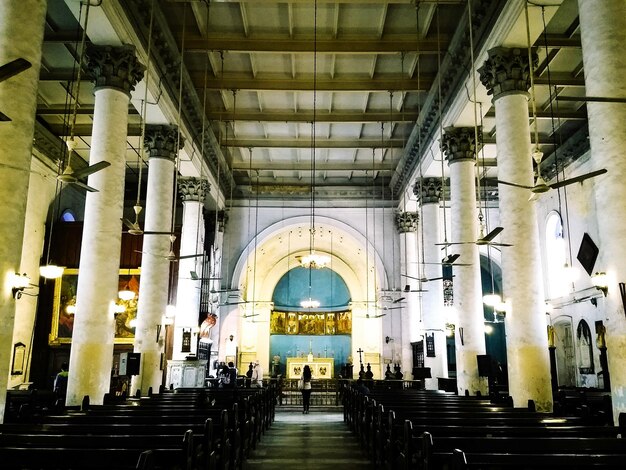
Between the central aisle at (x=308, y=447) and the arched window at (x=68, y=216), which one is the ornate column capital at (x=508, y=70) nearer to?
the central aisle at (x=308, y=447)

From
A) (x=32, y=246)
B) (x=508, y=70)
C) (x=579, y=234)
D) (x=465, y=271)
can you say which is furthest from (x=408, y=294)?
(x=32, y=246)

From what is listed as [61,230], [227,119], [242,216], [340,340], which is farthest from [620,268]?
[340,340]

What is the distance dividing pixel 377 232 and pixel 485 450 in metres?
18.0

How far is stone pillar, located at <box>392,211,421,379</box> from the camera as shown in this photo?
64.6 ft

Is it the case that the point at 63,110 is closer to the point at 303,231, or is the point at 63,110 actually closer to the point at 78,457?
the point at 303,231

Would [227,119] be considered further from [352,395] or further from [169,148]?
[352,395]

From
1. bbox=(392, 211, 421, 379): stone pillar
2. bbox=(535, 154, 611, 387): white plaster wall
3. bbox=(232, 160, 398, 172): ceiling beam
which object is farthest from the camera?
bbox=(232, 160, 398, 172): ceiling beam

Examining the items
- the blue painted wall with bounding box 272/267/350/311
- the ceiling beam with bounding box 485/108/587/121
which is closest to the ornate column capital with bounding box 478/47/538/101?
the ceiling beam with bounding box 485/108/587/121

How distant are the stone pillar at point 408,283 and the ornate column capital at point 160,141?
9899 mm

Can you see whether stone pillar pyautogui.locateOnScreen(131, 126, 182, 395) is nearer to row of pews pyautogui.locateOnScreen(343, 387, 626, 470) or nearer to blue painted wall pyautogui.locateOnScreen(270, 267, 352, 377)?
row of pews pyautogui.locateOnScreen(343, 387, 626, 470)

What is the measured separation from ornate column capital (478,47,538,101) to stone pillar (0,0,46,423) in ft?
→ 24.5

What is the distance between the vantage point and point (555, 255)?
18.6m

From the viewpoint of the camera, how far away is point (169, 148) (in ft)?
44.1

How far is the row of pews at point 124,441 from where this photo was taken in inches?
151
